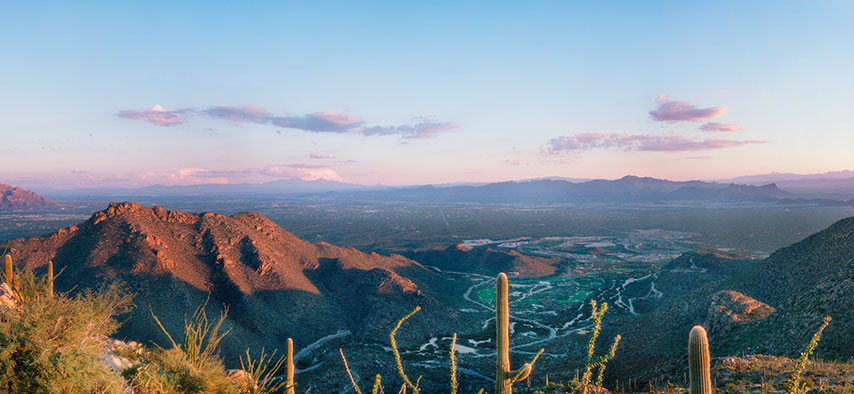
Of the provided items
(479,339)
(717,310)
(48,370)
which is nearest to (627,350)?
(717,310)

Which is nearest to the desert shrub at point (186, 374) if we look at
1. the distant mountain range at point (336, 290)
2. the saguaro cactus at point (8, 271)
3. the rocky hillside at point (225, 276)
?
the saguaro cactus at point (8, 271)

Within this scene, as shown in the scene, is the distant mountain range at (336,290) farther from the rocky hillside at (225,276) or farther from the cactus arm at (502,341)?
the cactus arm at (502,341)

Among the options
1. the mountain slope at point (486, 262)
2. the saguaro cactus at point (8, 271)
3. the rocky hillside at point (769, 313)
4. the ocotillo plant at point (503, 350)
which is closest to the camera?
the ocotillo plant at point (503, 350)

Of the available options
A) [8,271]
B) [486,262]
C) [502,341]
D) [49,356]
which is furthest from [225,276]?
[486,262]

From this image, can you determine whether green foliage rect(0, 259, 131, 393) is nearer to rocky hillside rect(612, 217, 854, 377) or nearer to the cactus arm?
the cactus arm

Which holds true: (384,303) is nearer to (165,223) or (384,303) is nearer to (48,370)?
(165,223)

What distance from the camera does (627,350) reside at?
31.4 meters

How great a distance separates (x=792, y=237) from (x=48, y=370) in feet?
498

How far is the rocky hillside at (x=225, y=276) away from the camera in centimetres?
3691

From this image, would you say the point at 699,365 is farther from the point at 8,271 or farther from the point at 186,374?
the point at 8,271

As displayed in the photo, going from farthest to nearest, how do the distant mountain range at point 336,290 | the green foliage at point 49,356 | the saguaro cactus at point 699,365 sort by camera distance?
the distant mountain range at point 336,290
the green foliage at point 49,356
the saguaro cactus at point 699,365

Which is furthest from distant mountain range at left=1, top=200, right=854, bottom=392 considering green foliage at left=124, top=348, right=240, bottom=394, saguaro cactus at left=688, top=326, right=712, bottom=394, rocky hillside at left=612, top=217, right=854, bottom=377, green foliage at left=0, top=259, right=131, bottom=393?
saguaro cactus at left=688, top=326, right=712, bottom=394

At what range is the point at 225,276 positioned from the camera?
43.0 metres

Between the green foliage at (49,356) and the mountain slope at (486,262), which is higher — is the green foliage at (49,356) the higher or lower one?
the higher one
